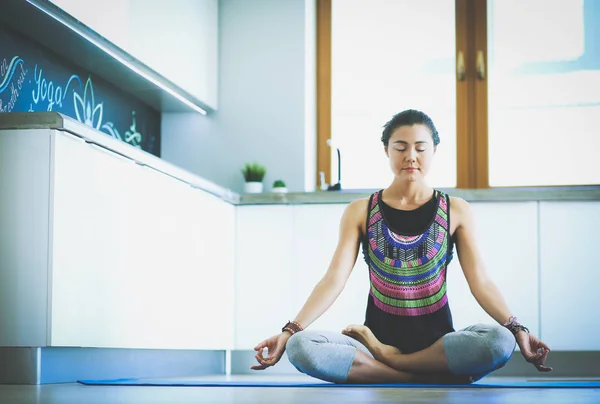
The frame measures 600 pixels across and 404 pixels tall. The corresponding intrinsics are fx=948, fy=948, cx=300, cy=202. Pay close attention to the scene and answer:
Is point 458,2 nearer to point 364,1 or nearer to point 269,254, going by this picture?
point 364,1

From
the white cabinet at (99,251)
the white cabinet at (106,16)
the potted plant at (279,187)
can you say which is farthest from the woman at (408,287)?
the potted plant at (279,187)

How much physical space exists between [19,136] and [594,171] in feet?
10.5

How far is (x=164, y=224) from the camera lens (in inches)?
148

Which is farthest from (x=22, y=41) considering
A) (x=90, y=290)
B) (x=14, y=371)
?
(x=14, y=371)

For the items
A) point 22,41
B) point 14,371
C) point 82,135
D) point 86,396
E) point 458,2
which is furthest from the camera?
point 458,2

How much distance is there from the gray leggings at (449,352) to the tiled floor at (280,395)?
158 mm

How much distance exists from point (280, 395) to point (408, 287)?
0.91 meters

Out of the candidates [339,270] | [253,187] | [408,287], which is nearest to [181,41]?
[253,187]

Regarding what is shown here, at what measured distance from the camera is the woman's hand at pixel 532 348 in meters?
2.49

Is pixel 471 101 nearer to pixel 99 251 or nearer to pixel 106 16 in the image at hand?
pixel 106 16

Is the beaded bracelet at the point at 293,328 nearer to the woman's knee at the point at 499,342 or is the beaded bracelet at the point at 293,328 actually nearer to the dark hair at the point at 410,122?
the woman's knee at the point at 499,342

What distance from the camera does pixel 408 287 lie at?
2900mm

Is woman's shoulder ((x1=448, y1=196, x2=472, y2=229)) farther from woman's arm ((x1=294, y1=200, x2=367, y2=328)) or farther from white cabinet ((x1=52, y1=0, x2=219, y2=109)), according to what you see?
white cabinet ((x1=52, y1=0, x2=219, y2=109))

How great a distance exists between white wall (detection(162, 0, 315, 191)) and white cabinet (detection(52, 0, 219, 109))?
10cm
